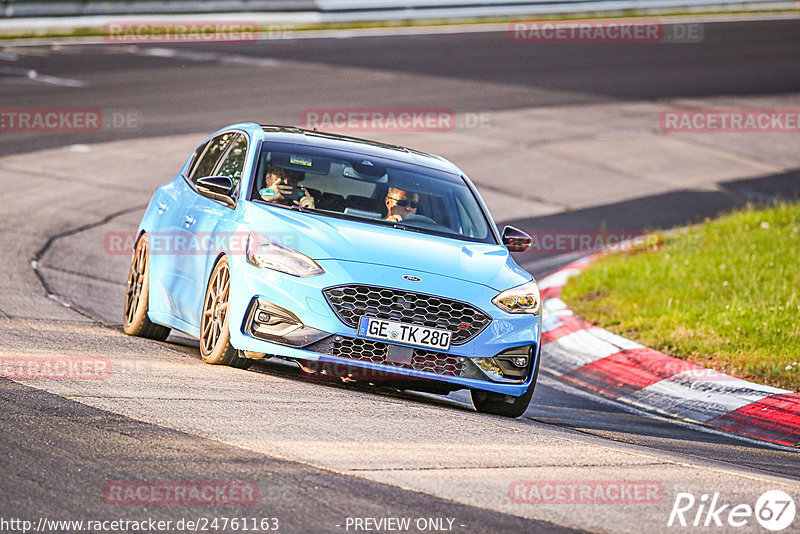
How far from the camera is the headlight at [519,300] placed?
8.06m

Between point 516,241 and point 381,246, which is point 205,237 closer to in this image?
point 381,246

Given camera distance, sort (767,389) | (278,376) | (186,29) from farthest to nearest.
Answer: (186,29)
(767,389)
(278,376)

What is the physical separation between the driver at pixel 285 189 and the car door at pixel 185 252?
636 mm

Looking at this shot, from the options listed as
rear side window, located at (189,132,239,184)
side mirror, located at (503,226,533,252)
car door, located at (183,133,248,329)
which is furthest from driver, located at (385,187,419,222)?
rear side window, located at (189,132,239,184)

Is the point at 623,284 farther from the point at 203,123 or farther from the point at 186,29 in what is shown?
the point at 186,29

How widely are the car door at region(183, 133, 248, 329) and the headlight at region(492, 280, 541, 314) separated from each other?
172 centimetres

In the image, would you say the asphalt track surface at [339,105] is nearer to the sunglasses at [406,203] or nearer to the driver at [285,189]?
the driver at [285,189]

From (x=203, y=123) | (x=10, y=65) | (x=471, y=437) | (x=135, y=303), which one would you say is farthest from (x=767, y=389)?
(x=10, y=65)

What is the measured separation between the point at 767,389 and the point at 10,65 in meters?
18.7

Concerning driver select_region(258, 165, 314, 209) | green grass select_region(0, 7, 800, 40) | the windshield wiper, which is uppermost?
green grass select_region(0, 7, 800, 40)

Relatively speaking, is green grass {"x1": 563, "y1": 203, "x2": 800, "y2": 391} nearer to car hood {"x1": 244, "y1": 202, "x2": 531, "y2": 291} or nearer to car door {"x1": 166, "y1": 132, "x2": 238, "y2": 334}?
car hood {"x1": 244, "y1": 202, "x2": 531, "y2": 291}

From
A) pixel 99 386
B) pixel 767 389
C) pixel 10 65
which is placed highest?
pixel 10 65

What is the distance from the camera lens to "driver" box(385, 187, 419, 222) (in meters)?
8.89

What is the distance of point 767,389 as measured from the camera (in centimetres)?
956
